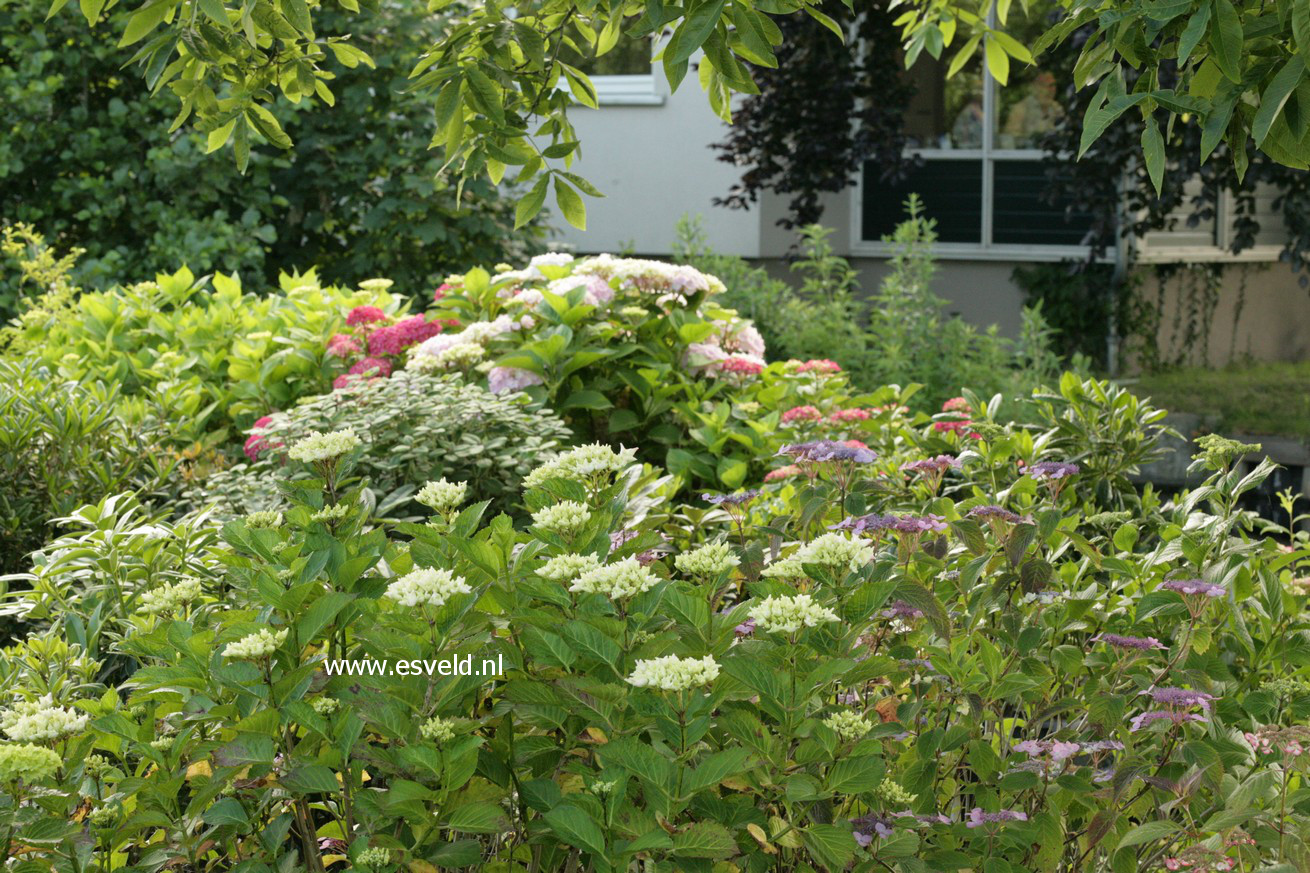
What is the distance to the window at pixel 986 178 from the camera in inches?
419

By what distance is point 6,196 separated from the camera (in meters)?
9.05

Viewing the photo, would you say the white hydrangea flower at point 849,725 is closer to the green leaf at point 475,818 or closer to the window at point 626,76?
the green leaf at point 475,818

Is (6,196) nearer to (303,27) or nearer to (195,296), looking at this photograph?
(195,296)

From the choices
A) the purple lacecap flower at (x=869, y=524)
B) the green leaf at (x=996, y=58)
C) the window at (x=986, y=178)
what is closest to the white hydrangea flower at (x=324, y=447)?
the purple lacecap flower at (x=869, y=524)

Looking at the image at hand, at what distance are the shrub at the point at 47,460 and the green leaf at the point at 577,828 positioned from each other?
2.86 metres

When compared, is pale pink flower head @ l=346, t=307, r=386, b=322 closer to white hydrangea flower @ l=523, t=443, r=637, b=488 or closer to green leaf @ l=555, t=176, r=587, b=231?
green leaf @ l=555, t=176, r=587, b=231

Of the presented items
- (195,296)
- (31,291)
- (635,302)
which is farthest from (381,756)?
(31,291)

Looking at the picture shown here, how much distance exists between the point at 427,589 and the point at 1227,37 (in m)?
A: 1.31

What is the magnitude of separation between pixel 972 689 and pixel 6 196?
9.08 m

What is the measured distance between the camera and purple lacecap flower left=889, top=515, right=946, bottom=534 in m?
2.18

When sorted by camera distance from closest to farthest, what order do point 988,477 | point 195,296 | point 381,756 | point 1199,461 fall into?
point 381,756, point 1199,461, point 988,477, point 195,296

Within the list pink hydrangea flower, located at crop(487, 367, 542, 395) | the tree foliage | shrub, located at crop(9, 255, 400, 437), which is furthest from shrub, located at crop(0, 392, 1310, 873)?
the tree foliage

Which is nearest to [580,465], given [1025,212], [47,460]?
[47,460]

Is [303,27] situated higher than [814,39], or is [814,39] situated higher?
[814,39]
